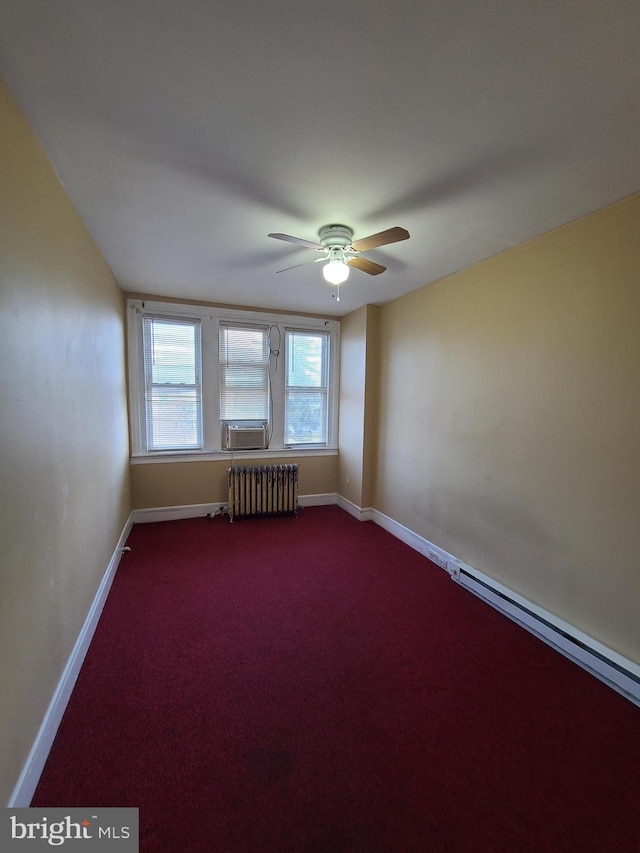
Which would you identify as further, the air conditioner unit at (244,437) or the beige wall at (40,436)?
the air conditioner unit at (244,437)

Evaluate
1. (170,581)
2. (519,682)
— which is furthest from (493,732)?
(170,581)

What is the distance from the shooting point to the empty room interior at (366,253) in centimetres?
105

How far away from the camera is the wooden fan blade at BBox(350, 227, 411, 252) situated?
5.68ft

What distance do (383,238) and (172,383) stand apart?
294cm

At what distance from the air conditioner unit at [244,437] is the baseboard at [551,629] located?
2.23 m

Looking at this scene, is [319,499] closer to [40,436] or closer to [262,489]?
[262,489]

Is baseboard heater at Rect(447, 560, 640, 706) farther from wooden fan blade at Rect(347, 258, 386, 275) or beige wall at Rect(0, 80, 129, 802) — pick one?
beige wall at Rect(0, 80, 129, 802)

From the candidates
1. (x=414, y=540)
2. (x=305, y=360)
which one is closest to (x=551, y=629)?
(x=414, y=540)

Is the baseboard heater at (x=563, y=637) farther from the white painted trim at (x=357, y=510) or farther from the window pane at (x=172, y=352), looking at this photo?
the window pane at (x=172, y=352)

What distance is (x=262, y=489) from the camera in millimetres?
4090

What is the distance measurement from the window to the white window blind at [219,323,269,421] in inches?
0.5

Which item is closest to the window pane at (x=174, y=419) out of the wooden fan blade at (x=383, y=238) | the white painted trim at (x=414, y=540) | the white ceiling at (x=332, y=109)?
the white ceiling at (x=332, y=109)

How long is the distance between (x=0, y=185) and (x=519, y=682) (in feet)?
10.3

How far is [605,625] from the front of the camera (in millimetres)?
1863
